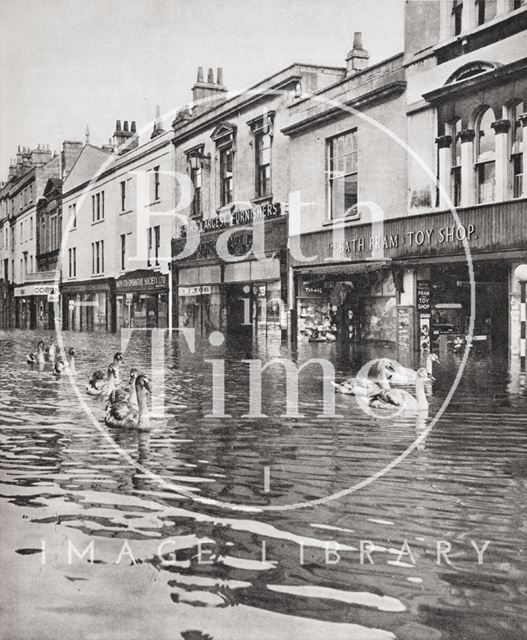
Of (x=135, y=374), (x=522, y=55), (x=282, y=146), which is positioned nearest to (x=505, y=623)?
(x=135, y=374)

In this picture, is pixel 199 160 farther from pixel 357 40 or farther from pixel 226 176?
pixel 357 40

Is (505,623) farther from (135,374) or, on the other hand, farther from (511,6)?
(511,6)

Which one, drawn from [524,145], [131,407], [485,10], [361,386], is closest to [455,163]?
[524,145]

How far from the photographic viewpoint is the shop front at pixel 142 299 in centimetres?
3306

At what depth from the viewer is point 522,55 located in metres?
14.9

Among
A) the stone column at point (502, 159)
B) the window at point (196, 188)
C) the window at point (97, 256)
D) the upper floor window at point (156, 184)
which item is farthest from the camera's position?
the window at point (97, 256)

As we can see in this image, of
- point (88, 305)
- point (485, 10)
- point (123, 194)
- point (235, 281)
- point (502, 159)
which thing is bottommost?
point (88, 305)

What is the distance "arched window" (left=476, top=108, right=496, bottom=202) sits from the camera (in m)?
16.3

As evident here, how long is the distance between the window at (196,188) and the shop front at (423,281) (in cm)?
913

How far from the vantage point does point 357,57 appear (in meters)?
23.6

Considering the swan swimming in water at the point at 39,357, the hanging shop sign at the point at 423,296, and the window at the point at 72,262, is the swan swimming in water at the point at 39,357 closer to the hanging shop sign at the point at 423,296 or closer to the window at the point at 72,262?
the hanging shop sign at the point at 423,296

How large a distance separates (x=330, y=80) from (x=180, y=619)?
2276 centimetres

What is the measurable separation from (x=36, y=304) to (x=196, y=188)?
20508mm

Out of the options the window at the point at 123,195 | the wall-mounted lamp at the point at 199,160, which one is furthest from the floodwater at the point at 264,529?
the window at the point at 123,195
